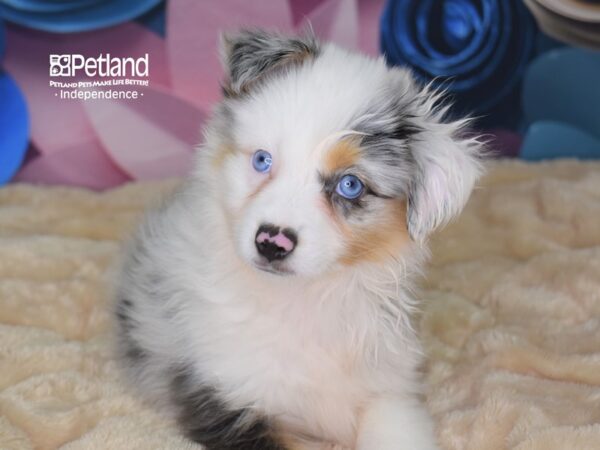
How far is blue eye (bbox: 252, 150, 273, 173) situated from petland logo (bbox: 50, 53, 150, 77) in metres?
1.98

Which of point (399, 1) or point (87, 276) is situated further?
point (399, 1)

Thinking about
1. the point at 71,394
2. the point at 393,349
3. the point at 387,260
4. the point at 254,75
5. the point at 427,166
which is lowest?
the point at 71,394

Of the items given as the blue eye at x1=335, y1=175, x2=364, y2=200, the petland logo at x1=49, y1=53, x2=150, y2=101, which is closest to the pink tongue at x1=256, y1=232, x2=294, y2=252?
the blue eye at x1=335, y1=175, x2=364, y2=200

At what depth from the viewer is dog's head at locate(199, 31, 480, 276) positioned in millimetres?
2039

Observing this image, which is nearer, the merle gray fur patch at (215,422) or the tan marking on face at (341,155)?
the tan marking on face at (341,155)

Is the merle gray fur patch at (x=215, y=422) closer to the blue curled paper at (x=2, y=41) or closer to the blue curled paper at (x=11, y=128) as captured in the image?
the blue curled paper at (x=11, y=128)

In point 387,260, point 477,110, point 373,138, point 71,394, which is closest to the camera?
point 373,138

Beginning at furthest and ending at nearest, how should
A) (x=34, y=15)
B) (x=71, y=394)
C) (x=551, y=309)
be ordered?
(x=34, y=15), (x=551, y=309), (x=71, y=394)

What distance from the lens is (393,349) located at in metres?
2.39

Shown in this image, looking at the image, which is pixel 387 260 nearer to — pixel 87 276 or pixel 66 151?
pixel 87 276

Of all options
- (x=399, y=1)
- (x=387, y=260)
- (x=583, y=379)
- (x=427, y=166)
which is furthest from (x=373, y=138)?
(x=399, y=1)

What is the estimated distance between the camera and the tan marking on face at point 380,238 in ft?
7.06

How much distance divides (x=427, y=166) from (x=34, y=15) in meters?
2.42

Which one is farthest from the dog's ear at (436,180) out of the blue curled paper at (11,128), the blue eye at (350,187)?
the blue curled paper at (11,128)
